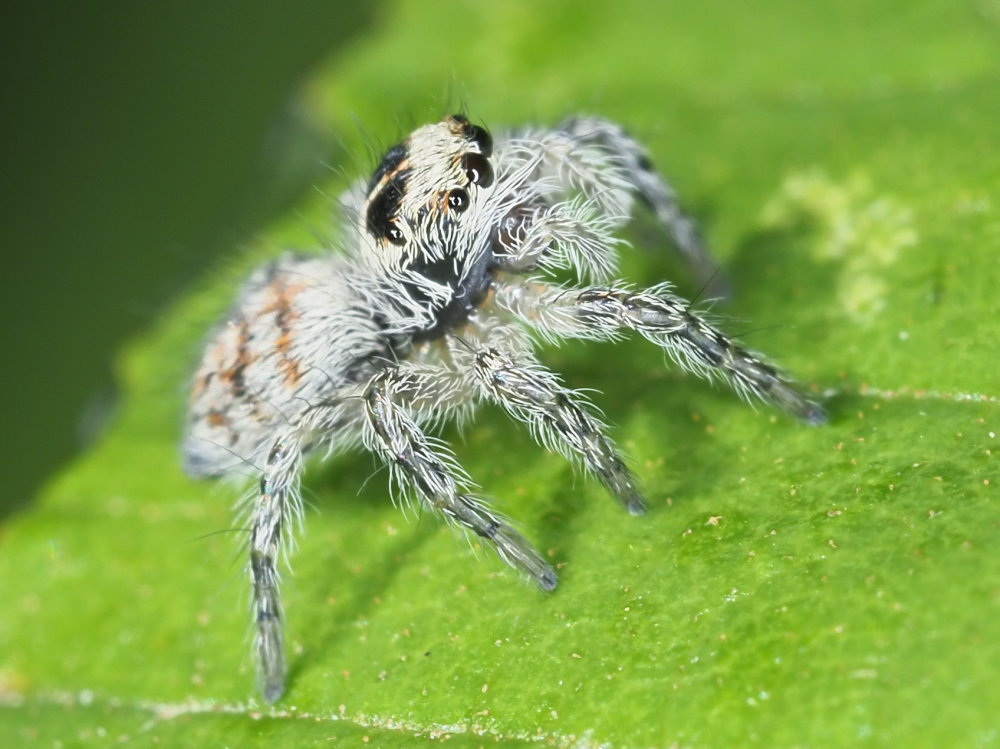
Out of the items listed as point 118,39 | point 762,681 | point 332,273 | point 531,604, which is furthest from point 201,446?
point 118,39

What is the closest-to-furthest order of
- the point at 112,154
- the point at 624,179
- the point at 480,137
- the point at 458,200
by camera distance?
the point at 458,200 < the point at 480,137 < the point at 624,179 < the point at 112,154

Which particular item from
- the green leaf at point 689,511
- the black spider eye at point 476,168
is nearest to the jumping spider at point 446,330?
the black spider eye at point 476,168

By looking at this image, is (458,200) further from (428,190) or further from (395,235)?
(395,235)

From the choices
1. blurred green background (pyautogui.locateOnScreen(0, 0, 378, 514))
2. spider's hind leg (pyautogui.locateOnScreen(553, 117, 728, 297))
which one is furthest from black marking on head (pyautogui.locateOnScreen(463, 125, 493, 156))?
blurred green background (pyautogui.locateOnScreen(0, 0, 378, 514))

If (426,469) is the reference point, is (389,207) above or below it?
above

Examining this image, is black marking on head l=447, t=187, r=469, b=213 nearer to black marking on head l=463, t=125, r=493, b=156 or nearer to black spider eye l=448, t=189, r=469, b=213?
black spider eye l=448, t=189, r=469, b=213

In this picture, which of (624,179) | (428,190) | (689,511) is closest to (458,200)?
(428,190)
